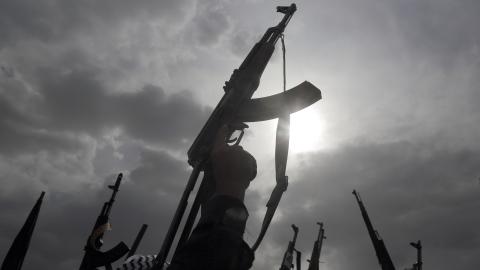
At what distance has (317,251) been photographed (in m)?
19.8

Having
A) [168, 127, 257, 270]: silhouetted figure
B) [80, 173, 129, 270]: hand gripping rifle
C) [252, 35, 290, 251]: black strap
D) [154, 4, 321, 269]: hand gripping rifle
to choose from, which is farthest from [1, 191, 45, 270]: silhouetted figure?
[252, 35, 290, 251]: black strap

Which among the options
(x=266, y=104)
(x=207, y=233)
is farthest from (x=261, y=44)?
(x=207, y=233)

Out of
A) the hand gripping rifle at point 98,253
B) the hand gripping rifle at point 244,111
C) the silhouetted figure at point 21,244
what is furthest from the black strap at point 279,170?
the silhouetted figure at point 21,244

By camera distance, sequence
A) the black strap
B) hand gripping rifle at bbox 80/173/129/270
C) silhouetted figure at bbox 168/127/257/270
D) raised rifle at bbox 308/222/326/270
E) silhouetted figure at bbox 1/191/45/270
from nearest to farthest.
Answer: silhouetted figure at bbox 168/127/257/270, the black strap, hand gripping rifle at bbox 80/173/129/270, silhouetted figure at bbox 1/191/45/270, raised rifle at bbox 308/222/326/270

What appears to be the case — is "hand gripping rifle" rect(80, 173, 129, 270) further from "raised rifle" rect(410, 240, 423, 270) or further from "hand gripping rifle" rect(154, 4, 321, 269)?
"raised rifle" rect(410, 240, 423, 270)

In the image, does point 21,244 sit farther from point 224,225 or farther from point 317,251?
point 317,251

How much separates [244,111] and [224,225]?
303 centimetres

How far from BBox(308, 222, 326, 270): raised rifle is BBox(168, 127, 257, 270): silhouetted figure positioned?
17611mm

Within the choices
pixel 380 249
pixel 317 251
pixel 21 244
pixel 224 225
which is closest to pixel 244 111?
pixel 224 225

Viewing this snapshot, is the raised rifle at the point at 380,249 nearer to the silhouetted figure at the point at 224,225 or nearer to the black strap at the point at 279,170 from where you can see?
the black strap at the point at 279,170

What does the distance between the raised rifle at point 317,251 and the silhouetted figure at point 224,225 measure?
17.6 metres

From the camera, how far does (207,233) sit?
295cm

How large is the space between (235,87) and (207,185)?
1850 millimetres

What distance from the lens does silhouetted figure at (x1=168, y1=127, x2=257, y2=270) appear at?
9.12 ft
